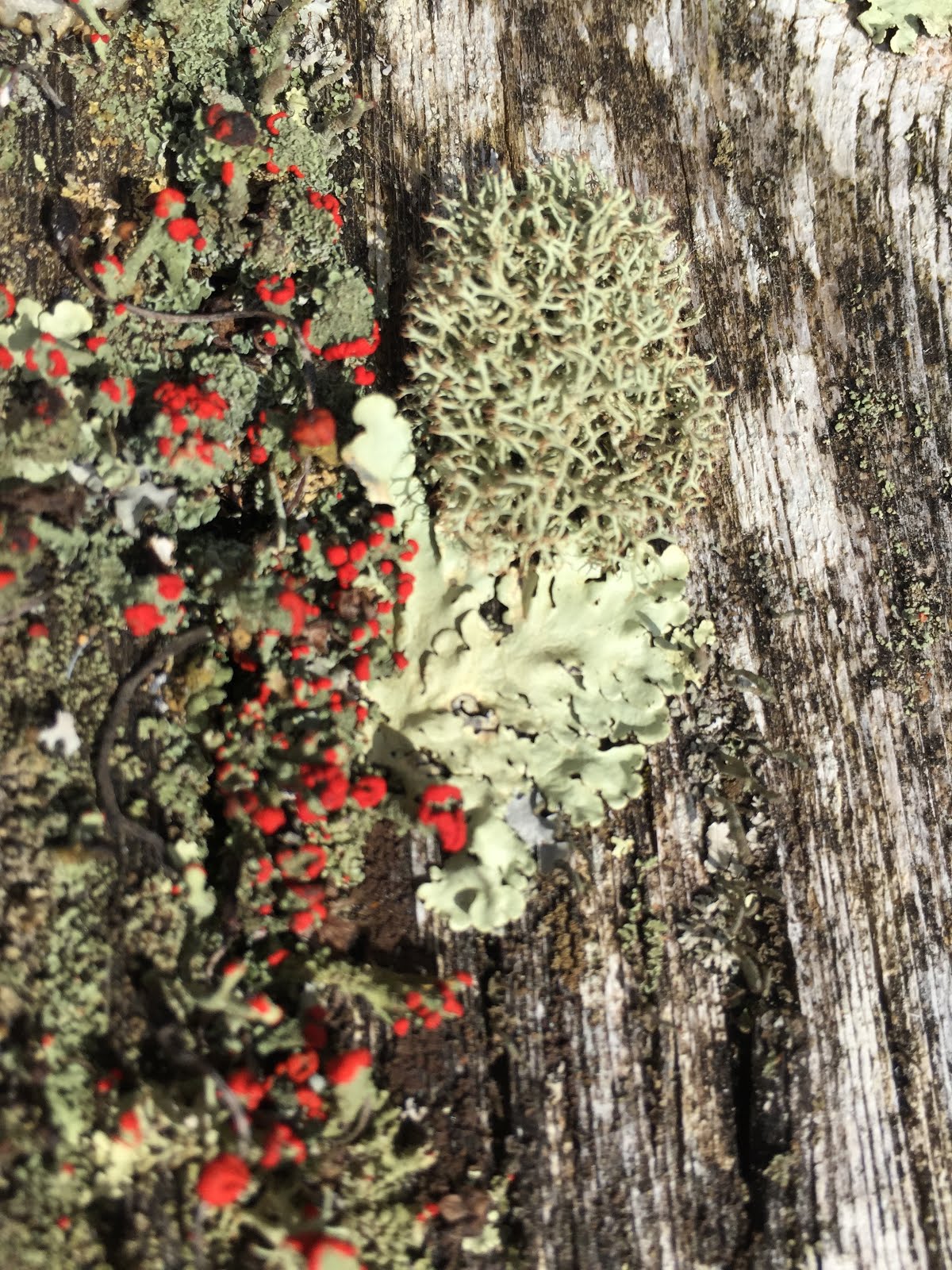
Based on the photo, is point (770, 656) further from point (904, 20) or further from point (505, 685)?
point (904, 20)

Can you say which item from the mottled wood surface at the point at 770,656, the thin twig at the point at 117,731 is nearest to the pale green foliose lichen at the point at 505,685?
the mottled wood surface at the point at 770,656

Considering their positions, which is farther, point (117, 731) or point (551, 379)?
point (551, 379)

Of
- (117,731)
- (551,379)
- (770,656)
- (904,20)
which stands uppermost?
(904,20)

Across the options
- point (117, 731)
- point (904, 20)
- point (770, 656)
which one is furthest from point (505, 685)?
point (904, 20)

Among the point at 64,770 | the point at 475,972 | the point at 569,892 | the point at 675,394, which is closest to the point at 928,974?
the point at 569,892

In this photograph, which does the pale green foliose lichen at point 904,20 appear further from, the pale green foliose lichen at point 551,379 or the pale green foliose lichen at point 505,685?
the pale green foliose lichen at point 505,685

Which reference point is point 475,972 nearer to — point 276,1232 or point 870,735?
point 276,1232

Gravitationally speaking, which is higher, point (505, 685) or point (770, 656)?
point (770, 656)

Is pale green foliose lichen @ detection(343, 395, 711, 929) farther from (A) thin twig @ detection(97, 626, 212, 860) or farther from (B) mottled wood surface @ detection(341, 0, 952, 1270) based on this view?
(A) thin twig @ detection(97, 626, 212, 860)

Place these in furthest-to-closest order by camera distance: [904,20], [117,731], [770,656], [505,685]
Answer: [904,20], [770,656], [505,685], [117,731]
